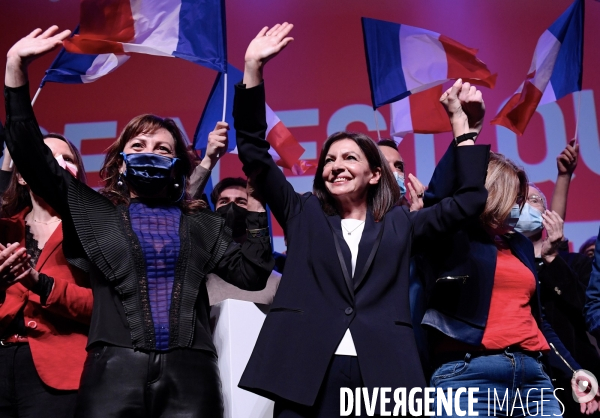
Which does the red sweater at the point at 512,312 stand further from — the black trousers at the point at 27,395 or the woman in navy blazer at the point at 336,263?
the black trousers at the point at 27,395

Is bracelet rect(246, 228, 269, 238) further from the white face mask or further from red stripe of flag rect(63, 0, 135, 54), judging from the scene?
red stripe of flag rect(63, 0, 135, 54)

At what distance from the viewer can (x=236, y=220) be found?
13.1 feet

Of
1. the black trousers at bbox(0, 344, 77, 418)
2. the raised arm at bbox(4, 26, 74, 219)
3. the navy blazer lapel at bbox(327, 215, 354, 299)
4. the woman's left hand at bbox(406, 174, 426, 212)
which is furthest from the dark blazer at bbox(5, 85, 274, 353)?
the woman's left hand at bbox(406, 174, 426, 212)

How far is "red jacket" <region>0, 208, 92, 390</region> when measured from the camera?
2711 millimetres

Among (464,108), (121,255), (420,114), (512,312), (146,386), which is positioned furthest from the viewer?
(420,114)

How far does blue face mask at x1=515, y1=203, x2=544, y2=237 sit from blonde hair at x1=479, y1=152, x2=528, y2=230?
639mm

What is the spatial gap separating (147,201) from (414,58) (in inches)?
89.8

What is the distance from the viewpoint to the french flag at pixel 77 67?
4285mm

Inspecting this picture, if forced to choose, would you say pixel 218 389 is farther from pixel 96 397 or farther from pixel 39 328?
pixel 39 328

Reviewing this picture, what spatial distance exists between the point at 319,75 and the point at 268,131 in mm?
1029

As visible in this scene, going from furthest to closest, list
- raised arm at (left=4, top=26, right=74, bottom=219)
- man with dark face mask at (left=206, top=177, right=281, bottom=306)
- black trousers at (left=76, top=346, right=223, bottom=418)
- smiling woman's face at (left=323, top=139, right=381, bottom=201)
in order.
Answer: man with dark face mask at (left=206, top=177, right=281, bottom=306)
smiling woman's face at (left=323, top=139, right=381, bottom=201)
raised arm at (left=4, top=26, right=74, bottom=219)
black trousers at (left=76, top=346, right=223, bottom=418)

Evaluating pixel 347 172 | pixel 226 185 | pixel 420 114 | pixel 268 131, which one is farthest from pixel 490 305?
pixel 268 131

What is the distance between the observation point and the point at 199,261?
2717mm

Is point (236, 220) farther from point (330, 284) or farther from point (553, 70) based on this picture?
point (553, 70)
